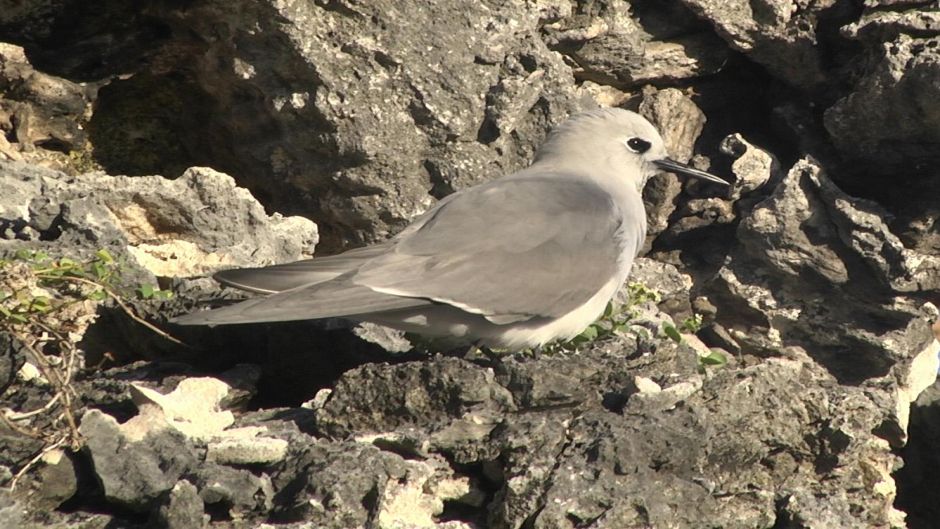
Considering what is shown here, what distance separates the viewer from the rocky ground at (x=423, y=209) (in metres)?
4.53

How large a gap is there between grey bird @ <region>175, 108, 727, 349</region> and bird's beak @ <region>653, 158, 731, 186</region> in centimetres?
57

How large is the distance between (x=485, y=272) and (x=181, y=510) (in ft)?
6.11

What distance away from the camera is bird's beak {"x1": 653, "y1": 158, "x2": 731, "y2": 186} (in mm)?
6762

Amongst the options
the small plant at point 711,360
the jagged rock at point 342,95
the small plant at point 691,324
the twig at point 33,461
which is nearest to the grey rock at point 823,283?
the small plant at point 691,324

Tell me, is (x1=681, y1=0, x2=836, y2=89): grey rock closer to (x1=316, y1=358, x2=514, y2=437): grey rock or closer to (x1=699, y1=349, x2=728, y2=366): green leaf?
(x1=699, y1=349, x2=728, y2=366): green leaf

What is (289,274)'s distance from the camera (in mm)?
5359

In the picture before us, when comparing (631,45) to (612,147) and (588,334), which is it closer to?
(612,147)

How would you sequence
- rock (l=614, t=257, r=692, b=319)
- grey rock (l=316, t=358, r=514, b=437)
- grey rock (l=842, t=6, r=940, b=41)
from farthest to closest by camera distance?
rock (l=614, t=257, r=692, b=319)
grey rock (l=842, t=6, r=940, b=41)
grey rock (l=316, t=358, r=514, b=437)

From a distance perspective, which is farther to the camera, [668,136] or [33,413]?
[668,136]

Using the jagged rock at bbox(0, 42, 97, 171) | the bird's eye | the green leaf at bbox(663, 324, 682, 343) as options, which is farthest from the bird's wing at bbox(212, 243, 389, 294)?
the jagged rock at bbox(0, 42, 97, 171)

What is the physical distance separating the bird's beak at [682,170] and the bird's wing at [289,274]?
184 centimetres

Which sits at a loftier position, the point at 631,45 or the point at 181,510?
the point at 631,45

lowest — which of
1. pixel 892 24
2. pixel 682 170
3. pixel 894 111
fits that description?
pixel 682 170

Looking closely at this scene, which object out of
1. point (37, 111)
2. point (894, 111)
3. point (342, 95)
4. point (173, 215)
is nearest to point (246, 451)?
point (173, 215)
